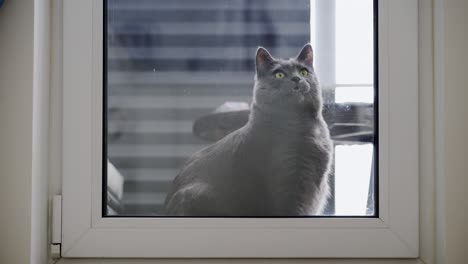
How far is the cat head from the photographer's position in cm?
115

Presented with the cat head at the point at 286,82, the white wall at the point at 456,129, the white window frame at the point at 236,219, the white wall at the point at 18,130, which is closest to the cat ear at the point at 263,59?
the cat head at the point at 286,82

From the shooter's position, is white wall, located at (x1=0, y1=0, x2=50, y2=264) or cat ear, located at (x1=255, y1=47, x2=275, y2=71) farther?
cat ear, located at (x1=255, y1=47, x2=275, y2=71)

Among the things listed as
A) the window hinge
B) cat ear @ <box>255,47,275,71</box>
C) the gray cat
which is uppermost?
cat ear @ <box>255,47,275,71</box>

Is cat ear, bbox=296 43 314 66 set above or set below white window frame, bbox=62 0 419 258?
above

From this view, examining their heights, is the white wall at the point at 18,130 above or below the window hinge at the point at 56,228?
above

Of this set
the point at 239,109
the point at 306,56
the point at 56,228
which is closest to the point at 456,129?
the point at 306,56

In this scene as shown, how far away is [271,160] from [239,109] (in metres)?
0.14

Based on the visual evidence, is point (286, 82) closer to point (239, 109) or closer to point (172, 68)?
point (239, 109)

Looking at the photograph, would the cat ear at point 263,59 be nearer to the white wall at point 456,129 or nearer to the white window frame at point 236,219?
the white window frame at point 236,219

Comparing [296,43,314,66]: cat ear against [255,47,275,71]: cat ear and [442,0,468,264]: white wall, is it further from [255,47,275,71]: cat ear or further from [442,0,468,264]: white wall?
[442,0,468,264]: white wall

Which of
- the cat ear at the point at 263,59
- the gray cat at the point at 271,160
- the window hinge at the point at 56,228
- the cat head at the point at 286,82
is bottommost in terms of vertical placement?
the window hinge at the point at 56,228

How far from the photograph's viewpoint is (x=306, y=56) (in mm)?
1162

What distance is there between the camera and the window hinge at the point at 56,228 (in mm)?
1122

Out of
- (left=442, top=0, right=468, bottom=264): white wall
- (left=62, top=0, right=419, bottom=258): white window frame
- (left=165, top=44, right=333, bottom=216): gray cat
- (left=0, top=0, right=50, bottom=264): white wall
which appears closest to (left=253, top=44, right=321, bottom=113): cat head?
(left=165, top=44, right=333, bottom=216): gray cat
